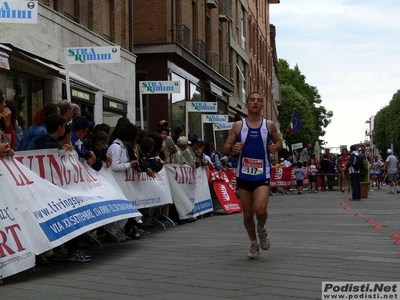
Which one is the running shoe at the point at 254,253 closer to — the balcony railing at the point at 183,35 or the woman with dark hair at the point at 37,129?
the woman with dark hair at the point at 37,129

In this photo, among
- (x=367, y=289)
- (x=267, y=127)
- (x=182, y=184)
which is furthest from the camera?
(x=182, y=184)

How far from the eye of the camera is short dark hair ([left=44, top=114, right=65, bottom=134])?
9500mm

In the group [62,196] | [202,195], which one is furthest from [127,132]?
[202,195]

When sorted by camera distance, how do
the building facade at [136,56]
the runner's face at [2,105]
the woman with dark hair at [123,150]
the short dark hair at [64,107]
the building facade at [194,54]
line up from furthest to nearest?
1. the building facade at [194,54]
2. the building facade at [136,56]
3. the woman with dark hair at [123,150]
4. the short dark hair at [64,107]
5. the runner's face at [2,105]

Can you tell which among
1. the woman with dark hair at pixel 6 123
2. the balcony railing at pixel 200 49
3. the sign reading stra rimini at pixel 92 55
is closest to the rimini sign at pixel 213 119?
the balcony railing at pixel 200 49

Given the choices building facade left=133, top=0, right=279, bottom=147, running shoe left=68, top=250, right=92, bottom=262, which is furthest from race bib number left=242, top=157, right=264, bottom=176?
building facade left=133, top=0, right=279, bottom=147

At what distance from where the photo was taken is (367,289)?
704 centimetres

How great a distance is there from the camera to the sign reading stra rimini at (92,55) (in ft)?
48.6

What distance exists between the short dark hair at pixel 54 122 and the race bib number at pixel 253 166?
2.15 metres

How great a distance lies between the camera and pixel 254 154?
9.59m

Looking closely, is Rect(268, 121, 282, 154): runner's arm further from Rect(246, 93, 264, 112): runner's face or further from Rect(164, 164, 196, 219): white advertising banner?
Rect(164, 164, 196, 219): white advertising banner

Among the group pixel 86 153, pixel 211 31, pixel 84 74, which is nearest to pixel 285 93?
pixel 211 31

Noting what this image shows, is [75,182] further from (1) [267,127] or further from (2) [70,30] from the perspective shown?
(2) [70,30]

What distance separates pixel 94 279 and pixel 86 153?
293 cm
